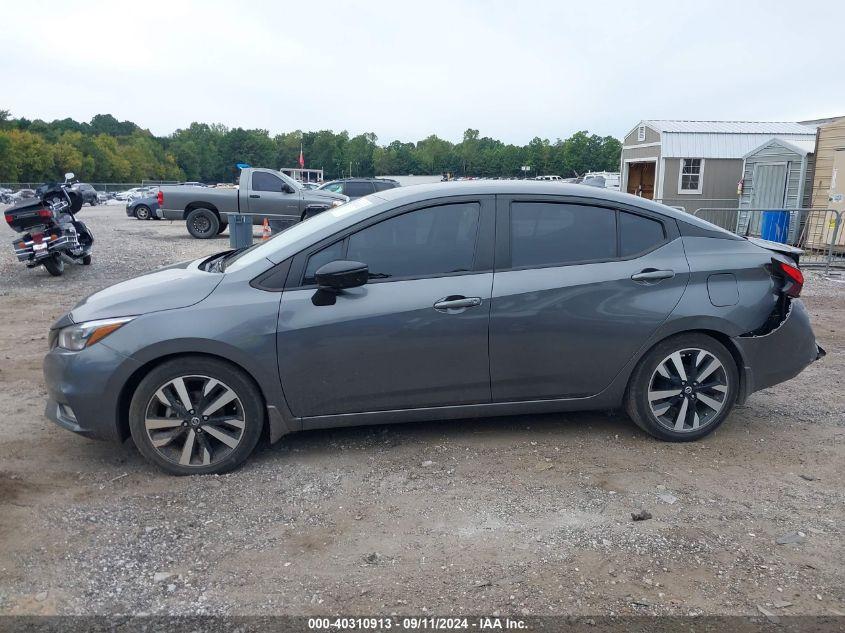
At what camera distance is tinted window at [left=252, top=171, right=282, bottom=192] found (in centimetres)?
1827

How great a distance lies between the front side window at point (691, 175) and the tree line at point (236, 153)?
157ft

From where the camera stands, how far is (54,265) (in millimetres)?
11336

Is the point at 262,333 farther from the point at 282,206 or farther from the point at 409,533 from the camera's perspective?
the point at 282,206

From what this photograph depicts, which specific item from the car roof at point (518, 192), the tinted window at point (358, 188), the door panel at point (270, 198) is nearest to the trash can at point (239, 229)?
the door panel at point (270, 198)

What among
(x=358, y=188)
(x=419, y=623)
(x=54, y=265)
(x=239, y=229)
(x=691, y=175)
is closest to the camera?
(x=419, y=623)

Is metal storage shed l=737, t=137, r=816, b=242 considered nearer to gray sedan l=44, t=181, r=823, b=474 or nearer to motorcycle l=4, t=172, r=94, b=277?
gray sedan l=44, t=181, r=823, b=474

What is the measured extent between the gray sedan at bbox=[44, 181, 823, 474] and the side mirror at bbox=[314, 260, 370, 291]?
0.04ft

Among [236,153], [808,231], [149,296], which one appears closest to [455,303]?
[149,296]

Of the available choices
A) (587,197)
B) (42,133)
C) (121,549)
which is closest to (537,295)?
(587,197)

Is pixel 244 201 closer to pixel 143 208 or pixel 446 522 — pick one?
pixel 143 208

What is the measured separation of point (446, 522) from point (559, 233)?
1978 millimetres

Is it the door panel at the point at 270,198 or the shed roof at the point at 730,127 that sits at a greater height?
the shed roof at the point at 730,127

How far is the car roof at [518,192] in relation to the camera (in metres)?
4.42

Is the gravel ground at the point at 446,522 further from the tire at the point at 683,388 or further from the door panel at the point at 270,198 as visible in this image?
the door panel at the point at 270,198
